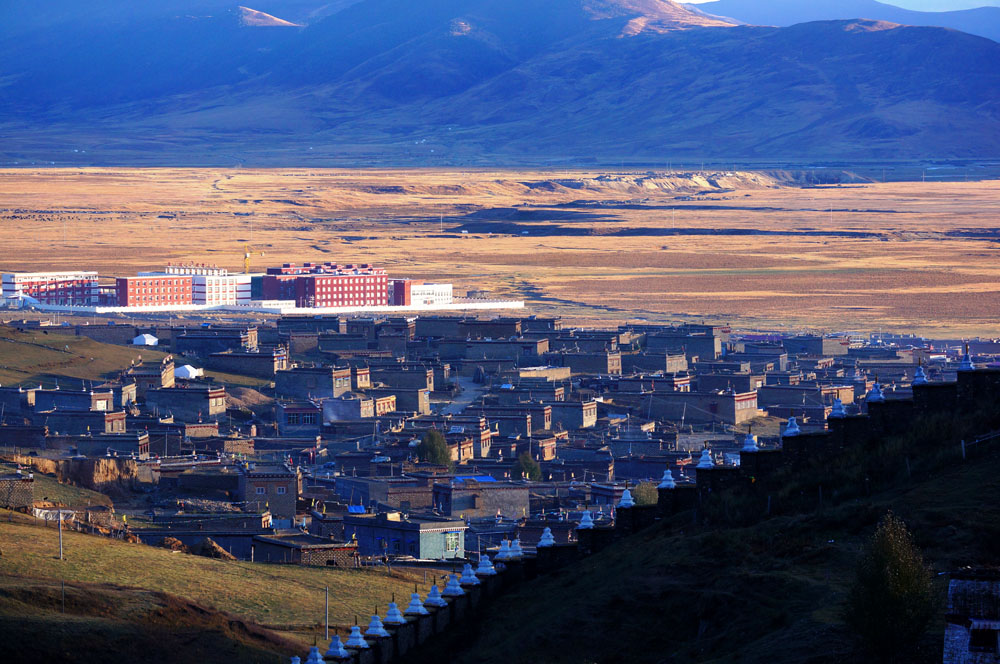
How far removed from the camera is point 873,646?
1352 cm

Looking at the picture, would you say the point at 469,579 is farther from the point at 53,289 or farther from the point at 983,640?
the point at 53,289

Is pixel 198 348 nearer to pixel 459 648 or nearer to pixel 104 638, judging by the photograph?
pixel 104 638

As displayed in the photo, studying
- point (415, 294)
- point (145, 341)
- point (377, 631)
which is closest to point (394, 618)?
point (377, 631)

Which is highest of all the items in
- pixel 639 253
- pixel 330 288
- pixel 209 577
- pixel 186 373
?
pixel 639 253

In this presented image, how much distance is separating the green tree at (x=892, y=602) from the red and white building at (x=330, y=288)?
10040 cm

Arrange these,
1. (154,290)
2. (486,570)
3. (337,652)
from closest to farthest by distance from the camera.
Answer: (337,652) → (486,570) → (154,290)

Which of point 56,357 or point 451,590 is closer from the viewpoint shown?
point 451,590

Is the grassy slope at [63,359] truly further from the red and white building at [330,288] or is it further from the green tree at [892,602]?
the green tree at [892,602]

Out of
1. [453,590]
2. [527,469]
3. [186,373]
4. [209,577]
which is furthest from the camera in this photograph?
[186,373]

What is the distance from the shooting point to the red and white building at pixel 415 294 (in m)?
115

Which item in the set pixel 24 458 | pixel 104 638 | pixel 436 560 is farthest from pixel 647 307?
pixel 104 638

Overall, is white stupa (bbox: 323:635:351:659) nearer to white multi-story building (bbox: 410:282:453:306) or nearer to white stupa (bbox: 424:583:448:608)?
white stupa (bbox: 424:583:448:608)

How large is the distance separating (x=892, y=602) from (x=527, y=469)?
1443 inches

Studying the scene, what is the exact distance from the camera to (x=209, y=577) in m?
31.0
